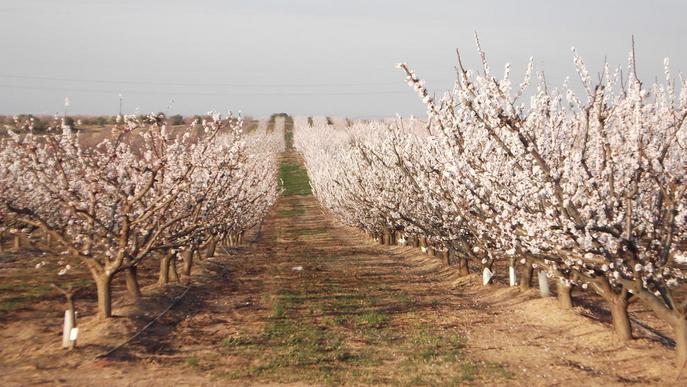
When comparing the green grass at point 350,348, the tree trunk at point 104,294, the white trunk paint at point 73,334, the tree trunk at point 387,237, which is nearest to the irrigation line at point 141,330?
the white trunk paint at point 73,334

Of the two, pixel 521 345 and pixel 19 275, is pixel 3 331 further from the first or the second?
pixel 521 345

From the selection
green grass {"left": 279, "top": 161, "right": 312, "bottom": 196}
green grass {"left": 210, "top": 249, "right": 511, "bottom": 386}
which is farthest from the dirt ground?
green grass {"left": 279, "top": 161, "right": 312, "bottom": 196}

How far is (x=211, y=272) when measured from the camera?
25.3 meters

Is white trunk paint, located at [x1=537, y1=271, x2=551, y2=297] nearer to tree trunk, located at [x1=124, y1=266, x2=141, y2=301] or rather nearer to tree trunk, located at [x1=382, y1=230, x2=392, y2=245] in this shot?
tree trunk, located at [x1=124, y1=266, x2=141, y2=301]

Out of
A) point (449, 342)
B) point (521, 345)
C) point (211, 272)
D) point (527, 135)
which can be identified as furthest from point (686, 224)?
point (211, 272)

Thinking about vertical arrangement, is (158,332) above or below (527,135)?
below

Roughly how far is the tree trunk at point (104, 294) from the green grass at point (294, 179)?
68253mm

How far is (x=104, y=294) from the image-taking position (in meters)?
14.7

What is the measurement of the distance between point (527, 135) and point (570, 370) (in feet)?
15.9

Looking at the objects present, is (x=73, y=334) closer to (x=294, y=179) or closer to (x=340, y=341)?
(x=340, y=341)

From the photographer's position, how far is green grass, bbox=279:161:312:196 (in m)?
88.6

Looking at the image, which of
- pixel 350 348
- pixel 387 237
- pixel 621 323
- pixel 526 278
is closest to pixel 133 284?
pixel 350 348

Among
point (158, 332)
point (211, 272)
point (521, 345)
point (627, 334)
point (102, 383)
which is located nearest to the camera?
point (102, 383)

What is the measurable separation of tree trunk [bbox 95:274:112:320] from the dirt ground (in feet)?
1.11
